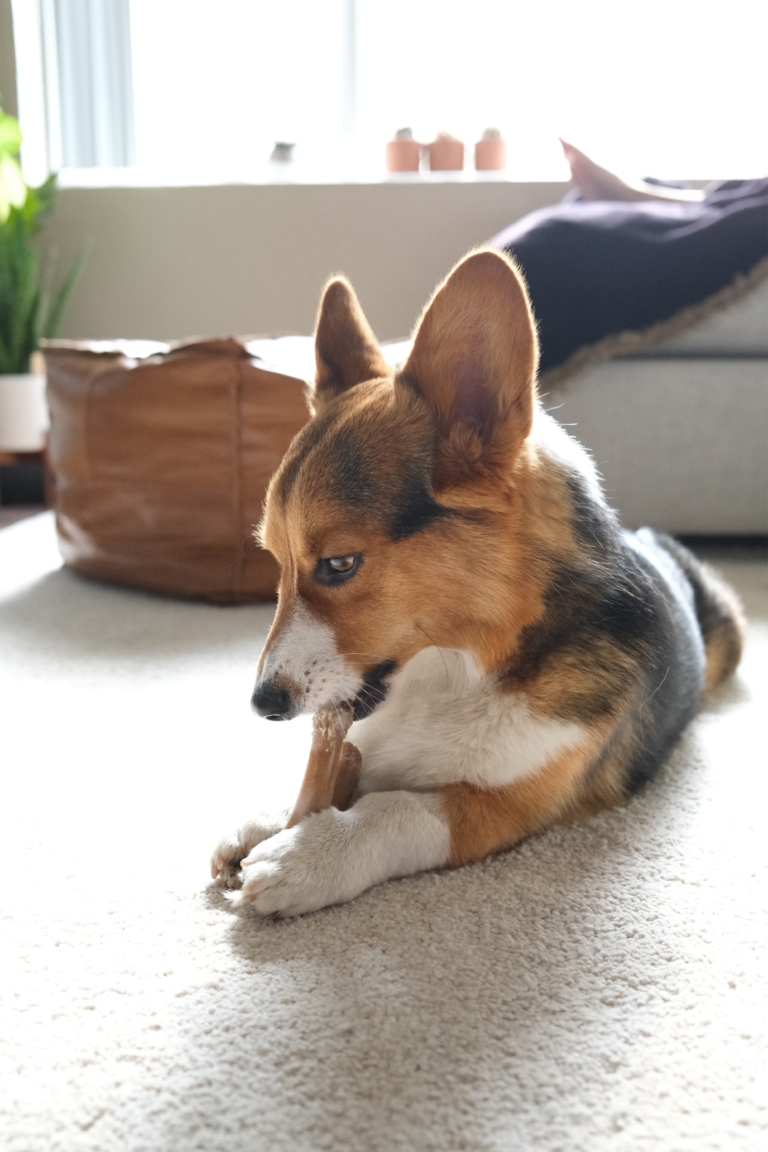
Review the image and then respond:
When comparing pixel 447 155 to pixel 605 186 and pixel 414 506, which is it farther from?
pixel 414 506

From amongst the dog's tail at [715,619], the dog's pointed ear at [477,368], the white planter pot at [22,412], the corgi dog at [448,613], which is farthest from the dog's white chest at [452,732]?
the white planter pot at [22,412]

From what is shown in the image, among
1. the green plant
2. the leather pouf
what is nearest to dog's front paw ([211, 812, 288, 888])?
the leather pouf

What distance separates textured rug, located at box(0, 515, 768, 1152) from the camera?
928 mm

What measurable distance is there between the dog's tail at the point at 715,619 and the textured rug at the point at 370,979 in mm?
329

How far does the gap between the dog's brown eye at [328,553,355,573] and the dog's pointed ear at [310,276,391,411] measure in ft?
1.31

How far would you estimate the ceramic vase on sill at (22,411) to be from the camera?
4.25 meters

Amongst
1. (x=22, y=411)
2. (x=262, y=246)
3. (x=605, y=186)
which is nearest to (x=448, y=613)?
(x=605, y=186)

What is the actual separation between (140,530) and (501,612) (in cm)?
177

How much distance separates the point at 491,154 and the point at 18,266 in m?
2.45

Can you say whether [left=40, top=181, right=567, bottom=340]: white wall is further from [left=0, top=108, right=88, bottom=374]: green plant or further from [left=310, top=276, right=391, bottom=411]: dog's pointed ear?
[left=310, top=276, right=391, bottom=411]: dog's pointed ear

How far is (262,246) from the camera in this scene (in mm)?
4703

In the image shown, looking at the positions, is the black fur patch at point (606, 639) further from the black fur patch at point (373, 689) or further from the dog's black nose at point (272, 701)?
the dog's black nose at point (272, 701)

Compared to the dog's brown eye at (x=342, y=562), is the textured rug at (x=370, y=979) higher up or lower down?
lower down

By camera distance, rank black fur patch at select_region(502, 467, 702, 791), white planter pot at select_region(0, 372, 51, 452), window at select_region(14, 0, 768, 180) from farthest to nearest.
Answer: window at select_region(14, 0, 768, 180) < white planter pot at select_region(0, 372, 51, 452) < black fur patch at select_region(502, 467, 702, 791)
